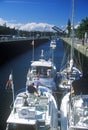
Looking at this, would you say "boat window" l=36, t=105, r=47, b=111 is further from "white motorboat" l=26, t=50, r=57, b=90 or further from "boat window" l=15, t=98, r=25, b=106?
"white motorboat" l=26, t=50, r=57, b=90

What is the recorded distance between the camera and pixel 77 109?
16.7 meters

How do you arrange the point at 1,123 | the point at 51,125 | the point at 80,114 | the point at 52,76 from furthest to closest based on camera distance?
the point at 52,76
the point at 1,123
the point at 51,125
the point at 80,114

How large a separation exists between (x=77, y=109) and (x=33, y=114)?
2.19 metres

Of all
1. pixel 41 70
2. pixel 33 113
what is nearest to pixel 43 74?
pixel 41 70

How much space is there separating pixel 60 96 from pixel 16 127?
10.0 metres

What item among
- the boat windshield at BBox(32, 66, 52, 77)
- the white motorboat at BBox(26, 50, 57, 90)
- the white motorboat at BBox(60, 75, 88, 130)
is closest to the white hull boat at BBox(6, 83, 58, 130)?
the white motorboat at BBox(60, 75, 88, 130)

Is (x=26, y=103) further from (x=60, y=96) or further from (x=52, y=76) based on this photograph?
(x=52, y=76)

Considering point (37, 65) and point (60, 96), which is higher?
point (37, 65)

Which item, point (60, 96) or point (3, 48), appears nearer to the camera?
point (60, 96)

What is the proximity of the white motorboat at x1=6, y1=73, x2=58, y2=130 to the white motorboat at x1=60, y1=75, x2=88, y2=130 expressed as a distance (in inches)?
25.9

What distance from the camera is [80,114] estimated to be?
16219 mm

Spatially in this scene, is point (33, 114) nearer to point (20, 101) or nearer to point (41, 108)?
point (41, 108)

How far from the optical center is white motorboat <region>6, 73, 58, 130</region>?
16.5 metres

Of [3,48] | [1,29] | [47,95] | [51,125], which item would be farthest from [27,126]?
[1,29]
